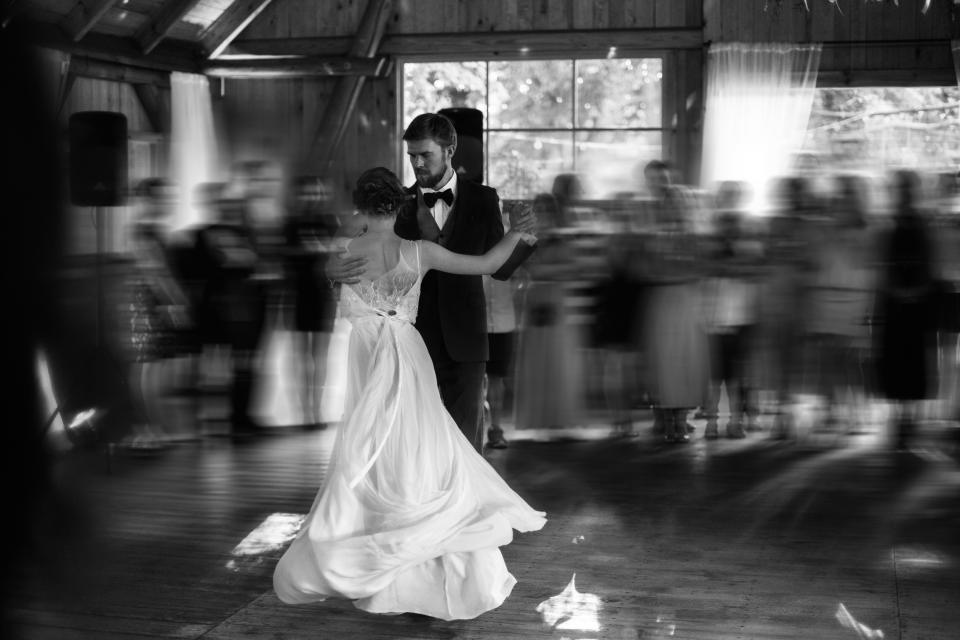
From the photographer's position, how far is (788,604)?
346cm

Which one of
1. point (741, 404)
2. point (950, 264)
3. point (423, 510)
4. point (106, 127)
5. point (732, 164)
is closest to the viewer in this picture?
point (423, 510)

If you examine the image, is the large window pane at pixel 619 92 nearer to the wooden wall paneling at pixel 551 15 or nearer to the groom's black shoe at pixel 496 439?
the wooden wall paneling at pixel 551 15

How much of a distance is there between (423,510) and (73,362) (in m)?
2.31

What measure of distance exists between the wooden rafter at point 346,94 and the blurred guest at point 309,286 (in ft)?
14.8

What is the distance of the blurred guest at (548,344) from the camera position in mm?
6445

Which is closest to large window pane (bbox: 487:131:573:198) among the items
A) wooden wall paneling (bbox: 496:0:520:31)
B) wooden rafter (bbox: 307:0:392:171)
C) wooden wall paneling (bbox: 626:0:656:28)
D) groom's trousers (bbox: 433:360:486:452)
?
wooden wall paneling (bbox: 496:0:520:31)

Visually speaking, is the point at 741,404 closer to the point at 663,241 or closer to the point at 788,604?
the point at 663,241

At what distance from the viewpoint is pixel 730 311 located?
21.6 feet

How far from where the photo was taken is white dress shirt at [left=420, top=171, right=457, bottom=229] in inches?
160

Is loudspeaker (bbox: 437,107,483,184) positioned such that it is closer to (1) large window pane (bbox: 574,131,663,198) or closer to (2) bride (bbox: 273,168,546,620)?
(2) bride (bbox: 273,168,546,620)

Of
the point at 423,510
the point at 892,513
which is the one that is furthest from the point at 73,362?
the point at 892,513

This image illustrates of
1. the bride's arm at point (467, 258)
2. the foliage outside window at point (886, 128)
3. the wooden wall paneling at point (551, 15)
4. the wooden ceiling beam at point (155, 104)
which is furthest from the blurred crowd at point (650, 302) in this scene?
the wooden ceiling beam at point (155, 104)

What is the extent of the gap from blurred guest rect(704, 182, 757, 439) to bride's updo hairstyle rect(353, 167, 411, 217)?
3.46 m

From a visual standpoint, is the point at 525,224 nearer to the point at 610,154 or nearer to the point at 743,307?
the point at 743,307
